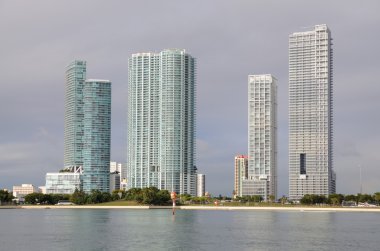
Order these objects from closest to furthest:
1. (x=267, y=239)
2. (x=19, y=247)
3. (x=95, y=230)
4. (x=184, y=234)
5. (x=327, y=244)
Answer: (x=19, y=247) → (x=327, y=244) → (x=267, y=239) → (x=184, y=234) → (x=95, y=230)

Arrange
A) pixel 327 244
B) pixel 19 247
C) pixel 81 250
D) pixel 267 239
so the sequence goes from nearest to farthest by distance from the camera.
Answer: pixel 81 250 < pixel 19 247 < pixel 327 244 < pixel 267 239

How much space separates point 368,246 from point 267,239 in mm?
18553

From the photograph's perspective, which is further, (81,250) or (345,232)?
(345,232)

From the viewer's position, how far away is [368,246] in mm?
102938

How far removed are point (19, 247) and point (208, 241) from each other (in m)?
31.8

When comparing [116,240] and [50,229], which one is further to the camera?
[50,229]

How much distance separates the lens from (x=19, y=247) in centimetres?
9725

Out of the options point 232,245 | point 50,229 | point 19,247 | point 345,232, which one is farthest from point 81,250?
point 345,232

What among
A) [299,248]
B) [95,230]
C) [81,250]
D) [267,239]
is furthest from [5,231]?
[299,248]

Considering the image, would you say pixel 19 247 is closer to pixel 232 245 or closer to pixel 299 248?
pixel 232 245

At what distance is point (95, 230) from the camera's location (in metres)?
133

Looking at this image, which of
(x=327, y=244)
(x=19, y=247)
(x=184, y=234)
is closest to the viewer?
(x=19, y=247)

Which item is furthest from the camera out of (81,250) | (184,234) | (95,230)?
(95,230)

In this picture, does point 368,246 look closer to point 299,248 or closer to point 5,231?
point 299,248
